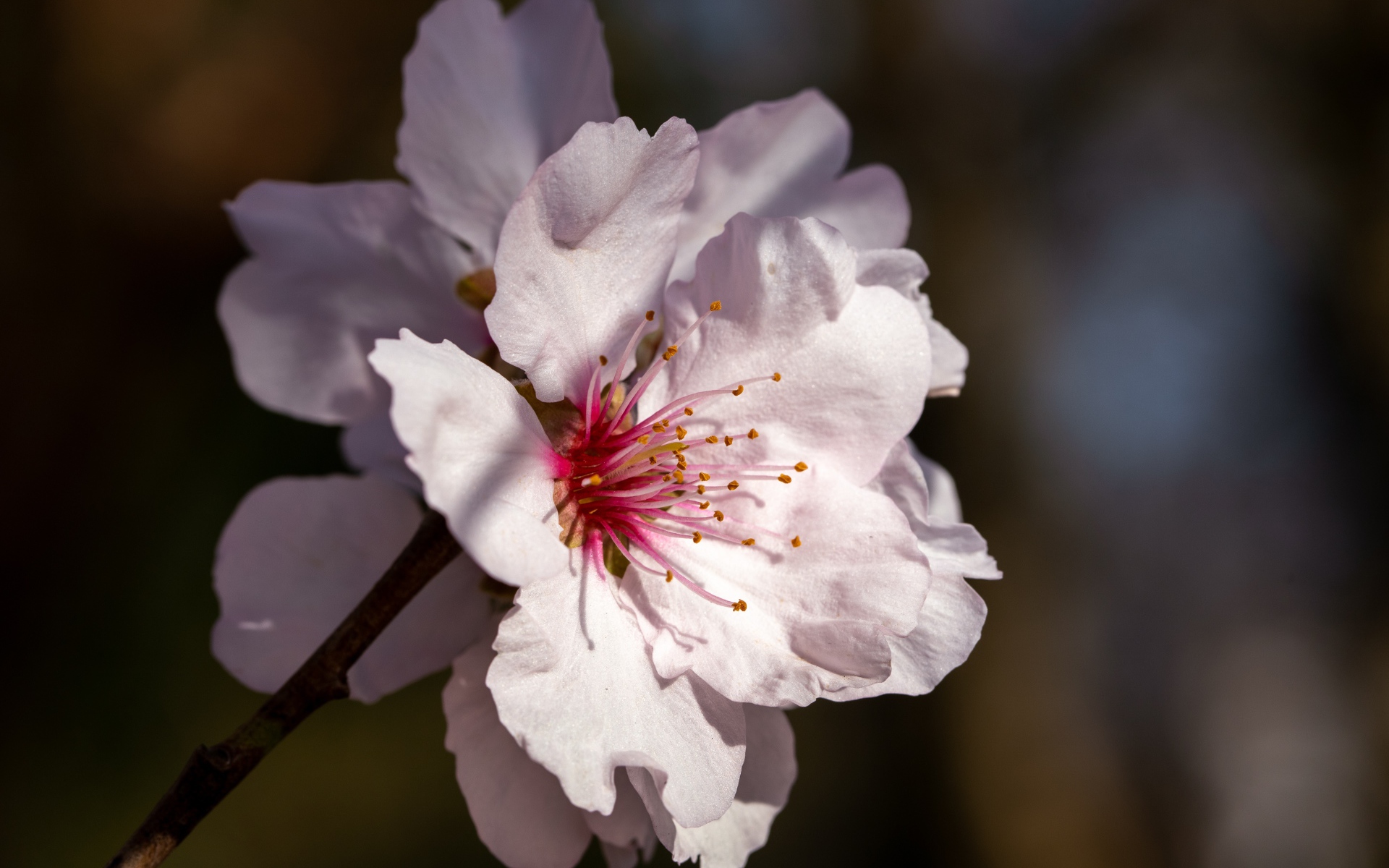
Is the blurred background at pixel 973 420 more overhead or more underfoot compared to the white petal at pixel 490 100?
more underfoot

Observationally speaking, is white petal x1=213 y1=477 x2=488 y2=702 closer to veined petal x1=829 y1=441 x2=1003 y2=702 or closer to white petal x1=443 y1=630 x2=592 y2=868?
white petal x1=443 y1=630 x2=592 y2=868

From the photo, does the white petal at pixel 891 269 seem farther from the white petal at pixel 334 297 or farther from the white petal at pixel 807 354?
the white petal at pixel 334 297

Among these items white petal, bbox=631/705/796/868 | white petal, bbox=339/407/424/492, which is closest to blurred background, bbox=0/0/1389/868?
white petal, bbox=339/407/424/492

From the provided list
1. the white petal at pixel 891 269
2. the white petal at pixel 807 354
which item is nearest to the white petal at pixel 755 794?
the white petal at pixel 807 354

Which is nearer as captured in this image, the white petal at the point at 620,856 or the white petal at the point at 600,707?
the white petal at the point at 600,707

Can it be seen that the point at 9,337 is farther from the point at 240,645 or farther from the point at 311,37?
the point at 240,645

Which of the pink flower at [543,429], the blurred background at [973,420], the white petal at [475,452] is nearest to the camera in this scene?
the white petal at [475,452]
